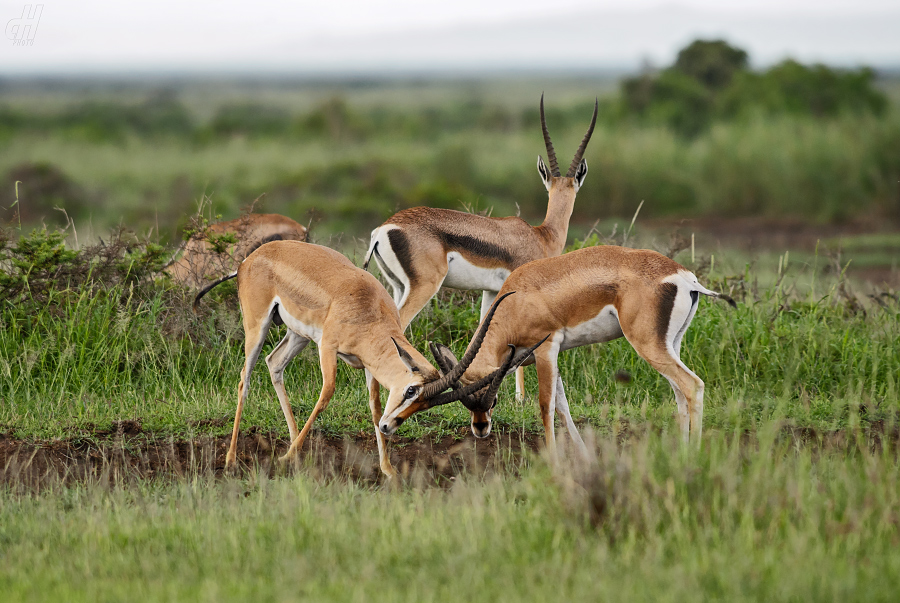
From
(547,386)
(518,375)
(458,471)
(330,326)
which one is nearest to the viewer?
(458,471)

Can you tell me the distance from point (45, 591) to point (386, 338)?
245 cm

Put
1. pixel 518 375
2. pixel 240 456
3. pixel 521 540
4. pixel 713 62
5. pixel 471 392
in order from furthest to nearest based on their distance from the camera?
pixel 713 62
pixel 518 375
pixel 240 456
pixel 471 392
pixel 521 540

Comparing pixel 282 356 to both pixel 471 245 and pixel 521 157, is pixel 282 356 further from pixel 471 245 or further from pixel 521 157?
pixel 521 157

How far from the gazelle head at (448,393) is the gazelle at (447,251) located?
1.95 meters

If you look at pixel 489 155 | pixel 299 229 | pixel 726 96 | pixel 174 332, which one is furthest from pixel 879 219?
pixel 174 332

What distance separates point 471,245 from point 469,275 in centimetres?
24

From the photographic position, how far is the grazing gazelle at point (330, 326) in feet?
16.8

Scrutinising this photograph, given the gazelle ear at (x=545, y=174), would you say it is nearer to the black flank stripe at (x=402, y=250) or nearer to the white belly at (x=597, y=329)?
the black flank stripe at (x=402, y=250)

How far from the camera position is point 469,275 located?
296 inches

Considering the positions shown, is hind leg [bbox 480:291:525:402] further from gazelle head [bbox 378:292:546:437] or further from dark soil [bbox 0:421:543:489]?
gazelle head [bbox 378:292:546:437]

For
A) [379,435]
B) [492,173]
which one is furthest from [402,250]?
[492,173]

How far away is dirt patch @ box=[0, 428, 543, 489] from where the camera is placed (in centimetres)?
538

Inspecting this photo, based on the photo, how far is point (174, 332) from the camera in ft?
24.3

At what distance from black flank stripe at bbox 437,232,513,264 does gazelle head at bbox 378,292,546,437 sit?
7.57 ft
